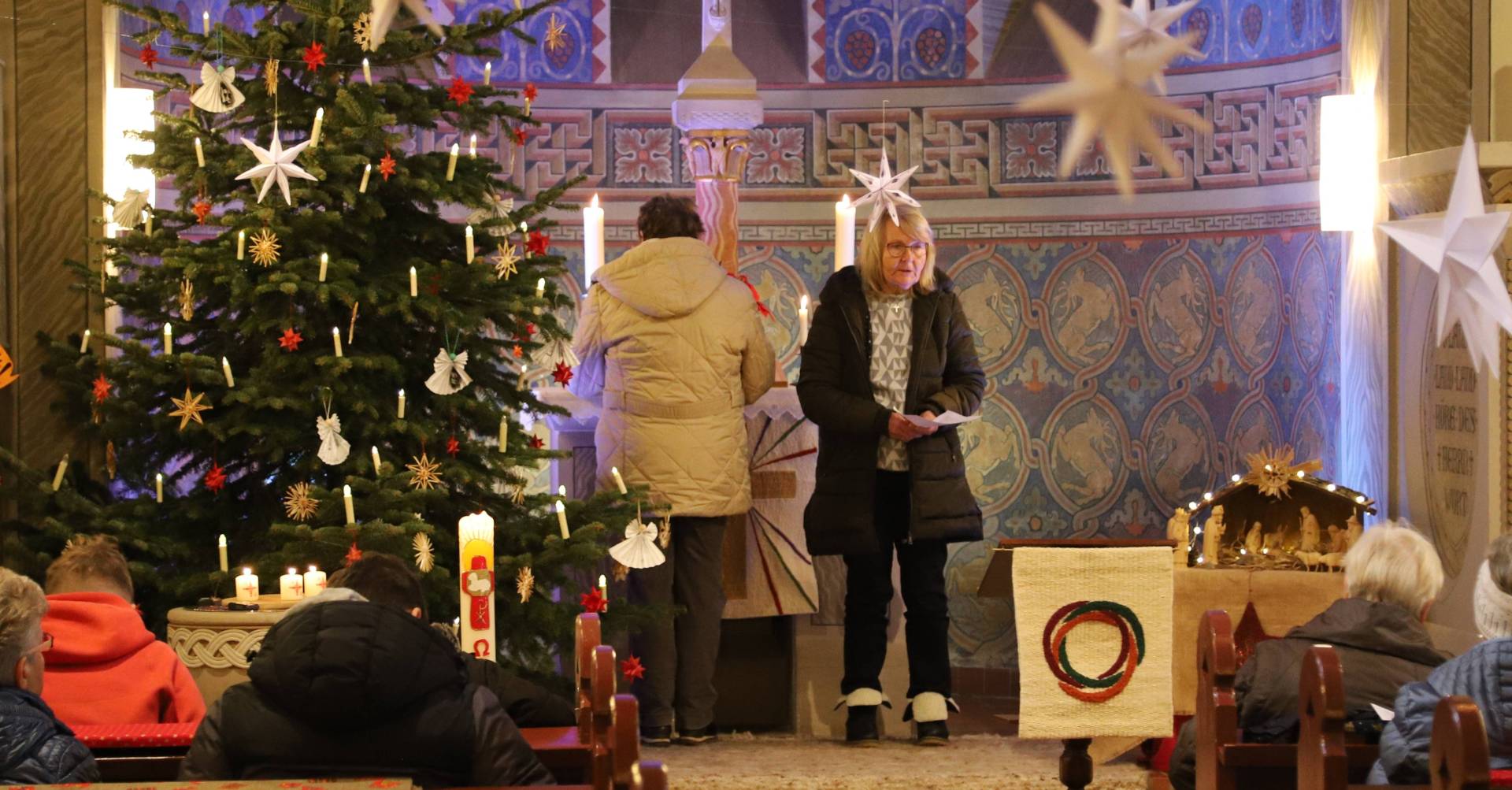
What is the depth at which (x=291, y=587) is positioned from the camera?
4988 millimetres

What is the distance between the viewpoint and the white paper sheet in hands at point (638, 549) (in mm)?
5777

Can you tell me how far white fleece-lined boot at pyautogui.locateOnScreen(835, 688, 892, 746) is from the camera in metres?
6.00

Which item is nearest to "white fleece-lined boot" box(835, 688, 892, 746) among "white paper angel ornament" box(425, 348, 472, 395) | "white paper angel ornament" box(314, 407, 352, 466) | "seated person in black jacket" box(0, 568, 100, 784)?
"white paper angel ornament" box(425, 348, 472, 395)

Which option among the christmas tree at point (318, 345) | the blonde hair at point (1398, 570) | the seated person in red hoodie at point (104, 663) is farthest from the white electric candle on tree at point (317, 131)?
the blonde hair at point (1398, 570)

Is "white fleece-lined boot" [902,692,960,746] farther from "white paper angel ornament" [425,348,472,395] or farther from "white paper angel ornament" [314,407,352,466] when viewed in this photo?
"white paper angel ornament" [314,407,352,466]

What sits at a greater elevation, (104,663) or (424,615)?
(424,615)

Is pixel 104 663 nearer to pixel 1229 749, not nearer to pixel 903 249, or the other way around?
pixel 1229 749

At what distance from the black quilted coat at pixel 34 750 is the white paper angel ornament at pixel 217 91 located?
253cm

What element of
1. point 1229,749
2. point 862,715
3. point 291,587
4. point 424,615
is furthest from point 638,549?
point 1229,749

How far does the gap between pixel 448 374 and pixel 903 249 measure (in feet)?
4.72

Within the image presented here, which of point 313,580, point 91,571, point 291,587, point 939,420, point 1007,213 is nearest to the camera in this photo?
point 91,571

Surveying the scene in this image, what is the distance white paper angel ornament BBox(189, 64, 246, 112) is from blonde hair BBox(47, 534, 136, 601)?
1.54m

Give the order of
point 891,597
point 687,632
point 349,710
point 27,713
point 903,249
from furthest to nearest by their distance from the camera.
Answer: point 687,632 < point 891,597 < point 903,249 < point 27,713 < point 349,710

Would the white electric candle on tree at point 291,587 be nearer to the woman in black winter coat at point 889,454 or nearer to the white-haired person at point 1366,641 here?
A: the woman in black winter coat at point 889,454
